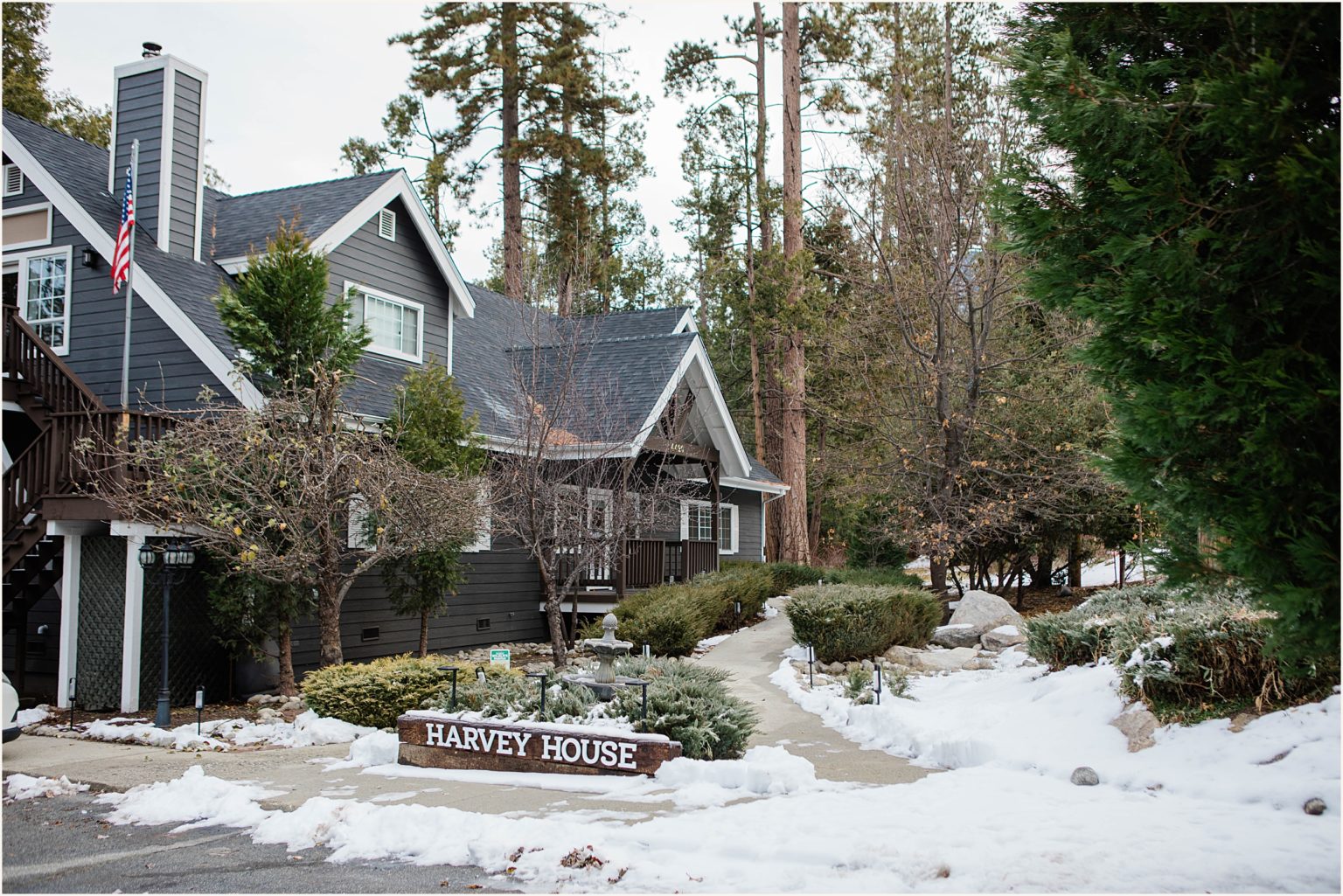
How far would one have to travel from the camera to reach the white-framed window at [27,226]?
14094 millimetres

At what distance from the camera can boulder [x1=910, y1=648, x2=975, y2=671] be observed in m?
13.7

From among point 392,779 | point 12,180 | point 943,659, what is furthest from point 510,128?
point 392,779

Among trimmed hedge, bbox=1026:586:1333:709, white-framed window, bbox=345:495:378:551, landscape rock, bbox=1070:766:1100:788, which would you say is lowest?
landscape rock, bbox=1070:766:1100:788

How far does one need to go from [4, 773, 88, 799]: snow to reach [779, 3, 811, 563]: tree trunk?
19.2 metres

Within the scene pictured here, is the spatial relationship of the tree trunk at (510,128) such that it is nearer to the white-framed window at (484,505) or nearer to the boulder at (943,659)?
the white-framed window at (484,505)

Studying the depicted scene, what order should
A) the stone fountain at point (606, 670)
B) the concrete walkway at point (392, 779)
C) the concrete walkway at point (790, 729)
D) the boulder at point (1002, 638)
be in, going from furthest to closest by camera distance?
the boulder at point (1002, 638) → the stone fountain at point (606, 670) → the concrete walkway at point (790, 729) → the concrete walkway at point (392, 779)

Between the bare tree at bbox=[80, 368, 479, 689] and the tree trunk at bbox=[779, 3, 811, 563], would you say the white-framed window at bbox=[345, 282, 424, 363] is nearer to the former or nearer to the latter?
the bare tree at bbox=[80, 368, 479, 689]

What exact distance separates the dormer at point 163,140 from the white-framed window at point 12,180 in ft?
3.96

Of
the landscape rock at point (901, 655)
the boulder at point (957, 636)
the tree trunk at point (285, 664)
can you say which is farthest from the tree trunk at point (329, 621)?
the boulder at point (957, 636)

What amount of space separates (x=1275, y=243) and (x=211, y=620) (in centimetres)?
1131

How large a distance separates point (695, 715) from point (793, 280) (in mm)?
18633

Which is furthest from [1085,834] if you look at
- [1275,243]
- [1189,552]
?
[1275,243]

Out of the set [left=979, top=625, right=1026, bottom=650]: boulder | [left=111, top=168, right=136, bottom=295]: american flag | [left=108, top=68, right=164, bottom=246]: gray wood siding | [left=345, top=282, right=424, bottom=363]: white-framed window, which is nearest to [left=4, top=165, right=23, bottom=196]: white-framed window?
[left=108, top=68, right=164, bottom=246]: gray wood siding

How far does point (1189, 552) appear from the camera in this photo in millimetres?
4863
